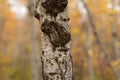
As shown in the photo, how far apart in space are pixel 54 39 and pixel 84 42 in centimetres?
2983

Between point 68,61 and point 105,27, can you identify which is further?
point 105,27

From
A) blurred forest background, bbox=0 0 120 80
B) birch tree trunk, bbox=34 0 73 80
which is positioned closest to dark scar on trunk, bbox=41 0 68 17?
birch tree trunk, bbox=34 0 73 80

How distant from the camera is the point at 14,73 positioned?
2784 cm

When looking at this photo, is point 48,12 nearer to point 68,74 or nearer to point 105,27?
point 68,74

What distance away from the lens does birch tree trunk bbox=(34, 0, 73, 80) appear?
11.2 ft

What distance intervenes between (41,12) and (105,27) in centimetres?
3209

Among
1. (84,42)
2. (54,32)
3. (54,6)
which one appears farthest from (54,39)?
(84,42)

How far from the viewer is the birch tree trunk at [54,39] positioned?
3.41 m

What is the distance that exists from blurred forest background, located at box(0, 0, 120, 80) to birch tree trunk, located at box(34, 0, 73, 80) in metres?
0.65

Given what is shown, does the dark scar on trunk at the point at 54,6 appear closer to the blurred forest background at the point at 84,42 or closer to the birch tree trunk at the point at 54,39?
the birch tree trunk at the point at 54,39

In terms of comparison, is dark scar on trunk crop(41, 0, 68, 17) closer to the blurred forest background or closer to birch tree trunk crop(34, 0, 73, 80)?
birch tree trunk crop(34, 0, 73, 80)

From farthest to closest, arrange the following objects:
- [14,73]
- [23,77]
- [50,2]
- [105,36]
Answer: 1. [105,36]
2. [14,73]
3. [23,77]
4. [50,2]

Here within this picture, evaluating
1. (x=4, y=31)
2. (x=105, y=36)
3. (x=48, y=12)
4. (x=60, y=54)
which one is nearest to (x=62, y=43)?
(x=60, y=54)

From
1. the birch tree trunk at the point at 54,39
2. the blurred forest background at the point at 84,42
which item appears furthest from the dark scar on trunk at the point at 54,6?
the blurred forest background at the point at 84,42
